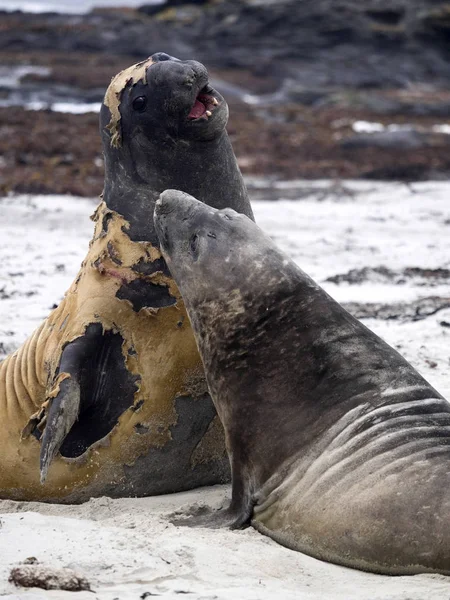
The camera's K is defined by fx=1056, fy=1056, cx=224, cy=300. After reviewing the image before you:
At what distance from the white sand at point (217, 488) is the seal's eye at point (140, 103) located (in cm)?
171

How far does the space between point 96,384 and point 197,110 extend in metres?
1.28

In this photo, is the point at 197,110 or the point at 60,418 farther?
the point at 197,110

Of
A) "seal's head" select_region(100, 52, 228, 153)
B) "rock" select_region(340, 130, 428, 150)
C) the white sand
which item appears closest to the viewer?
the white sand

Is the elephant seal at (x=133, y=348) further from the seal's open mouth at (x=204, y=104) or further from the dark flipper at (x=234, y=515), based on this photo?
the dark flipper at (x=234, y=515)

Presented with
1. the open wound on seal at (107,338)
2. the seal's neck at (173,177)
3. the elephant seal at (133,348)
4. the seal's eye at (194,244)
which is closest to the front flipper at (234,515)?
the elephant seal at (133,348)

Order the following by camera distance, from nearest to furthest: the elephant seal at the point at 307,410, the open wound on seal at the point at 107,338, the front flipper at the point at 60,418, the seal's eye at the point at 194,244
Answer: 1. the elephant seal at the point at 307,410
2. the front flipper at the point at 60,418
3. the seal's eye at the point at 194,244
4. the open wound on seal at the point at 107,338

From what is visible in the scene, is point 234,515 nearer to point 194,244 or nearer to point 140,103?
point 194,244

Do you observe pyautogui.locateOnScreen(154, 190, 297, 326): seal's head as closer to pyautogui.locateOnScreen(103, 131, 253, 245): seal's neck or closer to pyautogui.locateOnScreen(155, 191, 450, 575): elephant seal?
pyautogui.locateOnScreen(155, 191, 450, 575): elephant seal

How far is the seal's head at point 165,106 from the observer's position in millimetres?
4605

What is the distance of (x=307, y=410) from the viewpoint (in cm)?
385

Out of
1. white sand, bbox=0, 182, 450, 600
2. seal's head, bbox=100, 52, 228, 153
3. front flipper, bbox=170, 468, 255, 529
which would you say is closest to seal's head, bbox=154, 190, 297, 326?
seal's head, bbox=100, 52, 228, 153

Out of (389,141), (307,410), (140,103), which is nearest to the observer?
(307,410)

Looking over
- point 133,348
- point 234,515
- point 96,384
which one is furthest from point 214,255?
point 234,515

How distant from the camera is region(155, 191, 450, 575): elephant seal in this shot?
3396 mm
